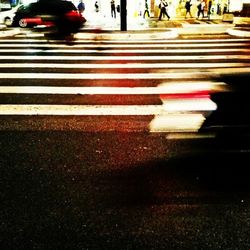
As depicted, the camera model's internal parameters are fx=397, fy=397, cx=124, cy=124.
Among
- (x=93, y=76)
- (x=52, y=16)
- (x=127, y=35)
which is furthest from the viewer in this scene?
(x=52, y=16)

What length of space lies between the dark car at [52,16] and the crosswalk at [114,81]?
11.3ft

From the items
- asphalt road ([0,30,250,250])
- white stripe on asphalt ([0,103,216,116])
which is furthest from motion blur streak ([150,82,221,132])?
white stripe on asphalt ([0,103,216,116])

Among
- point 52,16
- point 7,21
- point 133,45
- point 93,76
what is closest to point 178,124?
point 93,76

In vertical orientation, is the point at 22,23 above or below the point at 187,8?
above

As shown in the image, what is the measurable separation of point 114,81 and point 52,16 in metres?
13.0

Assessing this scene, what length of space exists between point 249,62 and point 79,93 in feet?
21.1

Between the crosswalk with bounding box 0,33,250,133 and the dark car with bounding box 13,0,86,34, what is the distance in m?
3.45

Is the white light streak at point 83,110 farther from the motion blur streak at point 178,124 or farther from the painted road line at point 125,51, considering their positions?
the painted road line at point 125,51

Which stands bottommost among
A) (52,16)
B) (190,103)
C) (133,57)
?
(133,57)

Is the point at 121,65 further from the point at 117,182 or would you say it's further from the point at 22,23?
the point at 22,23

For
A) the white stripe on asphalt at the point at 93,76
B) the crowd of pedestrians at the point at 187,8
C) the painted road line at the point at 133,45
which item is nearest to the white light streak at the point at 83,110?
the white stripe on asphalt at the point at 93,76

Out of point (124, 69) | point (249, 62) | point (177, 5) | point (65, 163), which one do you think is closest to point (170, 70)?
point (124, 69)

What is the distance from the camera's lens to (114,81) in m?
10.1

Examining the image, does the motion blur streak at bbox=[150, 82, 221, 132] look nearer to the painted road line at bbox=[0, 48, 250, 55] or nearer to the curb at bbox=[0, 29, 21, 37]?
the painted road line at bbox=[0, 48, 250, 55]
